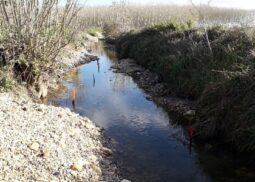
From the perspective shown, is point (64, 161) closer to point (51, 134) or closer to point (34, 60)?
point (51, 134)

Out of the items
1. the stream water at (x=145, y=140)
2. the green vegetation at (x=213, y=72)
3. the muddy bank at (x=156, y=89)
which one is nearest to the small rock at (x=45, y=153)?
the stream water at (x=145, y=140)

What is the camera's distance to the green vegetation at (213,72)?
875 cm

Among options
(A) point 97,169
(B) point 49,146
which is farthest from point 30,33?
(A) point 97,169

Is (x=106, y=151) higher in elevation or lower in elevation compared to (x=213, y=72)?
lower

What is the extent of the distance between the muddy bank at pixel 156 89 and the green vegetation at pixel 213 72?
29 cm

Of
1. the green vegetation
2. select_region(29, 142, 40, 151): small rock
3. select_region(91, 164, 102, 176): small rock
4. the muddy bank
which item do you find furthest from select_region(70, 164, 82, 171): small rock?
the muddy bank

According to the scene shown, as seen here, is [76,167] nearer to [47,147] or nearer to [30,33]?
[47,147]

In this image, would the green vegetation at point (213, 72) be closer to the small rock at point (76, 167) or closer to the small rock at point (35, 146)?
the small rock at point (76, 167)

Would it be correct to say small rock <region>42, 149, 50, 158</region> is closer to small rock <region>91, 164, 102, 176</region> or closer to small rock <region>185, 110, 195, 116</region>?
small rock <region>91, 164, 102, 176</region>

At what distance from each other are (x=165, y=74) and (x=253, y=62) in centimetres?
530

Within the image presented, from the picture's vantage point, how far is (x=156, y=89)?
15023 millimetres

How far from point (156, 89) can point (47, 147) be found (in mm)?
8514

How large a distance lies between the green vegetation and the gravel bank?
2.80m

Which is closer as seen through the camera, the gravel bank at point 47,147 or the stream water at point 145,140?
the gravel bank at point 47,147
